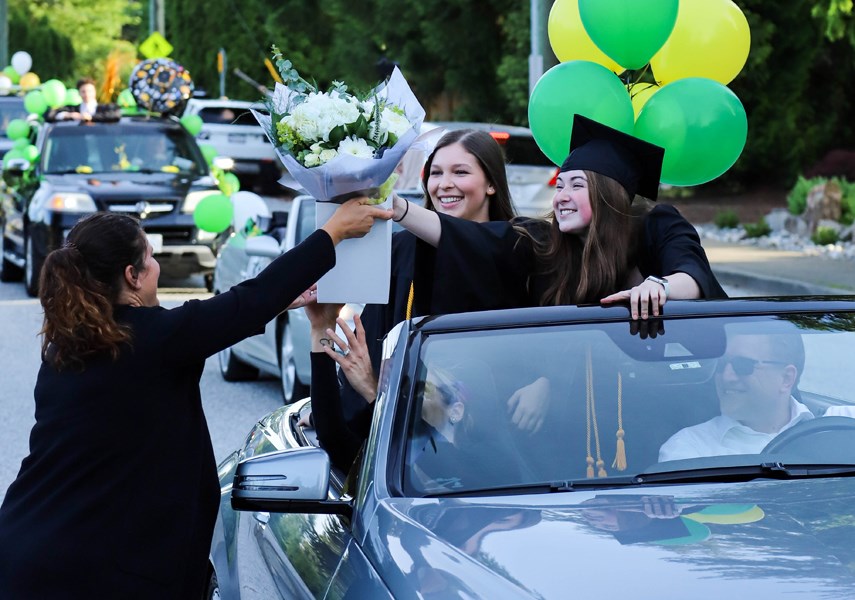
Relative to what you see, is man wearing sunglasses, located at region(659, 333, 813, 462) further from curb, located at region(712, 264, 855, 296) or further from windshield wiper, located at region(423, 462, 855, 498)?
curb, located at region(712, 264, 855, 296)

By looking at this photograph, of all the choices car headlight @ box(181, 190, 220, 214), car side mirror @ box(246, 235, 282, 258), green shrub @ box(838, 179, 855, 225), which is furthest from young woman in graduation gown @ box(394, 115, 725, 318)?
green shrub @ box(838, 179, 855, 225)

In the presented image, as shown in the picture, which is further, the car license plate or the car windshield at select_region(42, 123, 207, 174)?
the car windshield at select_region(42, 123, 207, 174)

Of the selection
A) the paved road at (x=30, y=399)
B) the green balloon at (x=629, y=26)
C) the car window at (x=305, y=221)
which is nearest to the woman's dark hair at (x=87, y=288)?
the green balloon at (x=629, y=26)

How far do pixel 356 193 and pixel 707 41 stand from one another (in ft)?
8.76

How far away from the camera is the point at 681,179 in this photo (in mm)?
5977

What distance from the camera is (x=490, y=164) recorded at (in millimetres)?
5656

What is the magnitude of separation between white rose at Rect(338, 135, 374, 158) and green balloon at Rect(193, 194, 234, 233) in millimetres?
11877

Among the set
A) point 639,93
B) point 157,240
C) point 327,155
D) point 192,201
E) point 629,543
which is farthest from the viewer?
point 192,201

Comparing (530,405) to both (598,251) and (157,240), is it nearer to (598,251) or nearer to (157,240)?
(598,251)

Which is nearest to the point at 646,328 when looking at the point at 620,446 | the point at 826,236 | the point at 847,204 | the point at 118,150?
the point at 620,446

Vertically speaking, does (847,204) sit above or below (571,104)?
below

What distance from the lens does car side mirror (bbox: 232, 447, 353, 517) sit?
3645 millimetres

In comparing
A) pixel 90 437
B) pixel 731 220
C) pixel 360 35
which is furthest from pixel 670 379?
pixel 360 35

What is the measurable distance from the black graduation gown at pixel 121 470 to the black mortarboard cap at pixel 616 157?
1.40 meters
